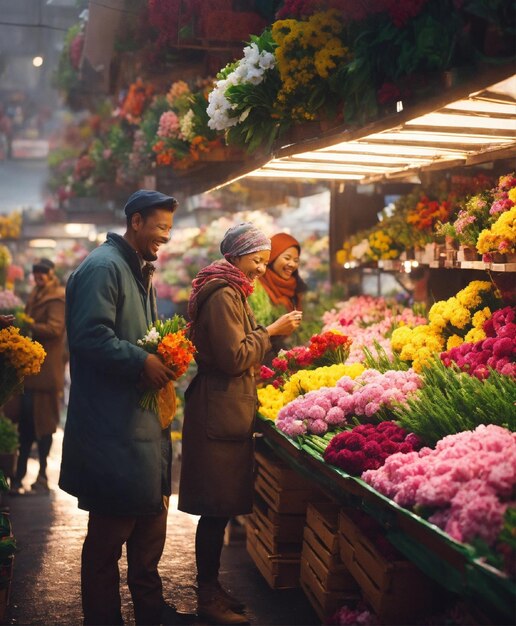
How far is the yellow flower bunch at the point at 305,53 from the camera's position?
205 inches

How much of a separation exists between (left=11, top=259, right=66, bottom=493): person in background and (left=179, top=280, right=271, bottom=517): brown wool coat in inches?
155

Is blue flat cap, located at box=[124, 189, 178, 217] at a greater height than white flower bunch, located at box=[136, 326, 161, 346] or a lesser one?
greater

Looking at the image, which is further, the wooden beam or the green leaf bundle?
the green leaf bundle

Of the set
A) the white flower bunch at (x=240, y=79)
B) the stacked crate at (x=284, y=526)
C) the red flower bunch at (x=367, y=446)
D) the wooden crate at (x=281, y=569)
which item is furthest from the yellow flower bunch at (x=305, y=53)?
the wooden crate at (x=281, y=569)

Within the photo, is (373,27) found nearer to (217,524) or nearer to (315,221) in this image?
(217,524)

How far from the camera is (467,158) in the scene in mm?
5992

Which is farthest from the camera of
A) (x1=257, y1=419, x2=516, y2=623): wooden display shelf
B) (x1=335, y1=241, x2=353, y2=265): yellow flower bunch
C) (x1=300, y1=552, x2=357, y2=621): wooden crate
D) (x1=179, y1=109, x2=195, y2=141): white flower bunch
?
(x1=179, y1=109, x2=195, y2=141): white flower bunch

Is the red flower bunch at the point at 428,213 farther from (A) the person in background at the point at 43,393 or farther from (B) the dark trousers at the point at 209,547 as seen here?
(A) the person in background at the point at 43,393

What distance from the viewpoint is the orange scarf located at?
7387mm

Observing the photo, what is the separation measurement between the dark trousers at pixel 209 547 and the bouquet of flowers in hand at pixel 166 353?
85 cm

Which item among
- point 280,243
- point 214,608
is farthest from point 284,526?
point 280,243

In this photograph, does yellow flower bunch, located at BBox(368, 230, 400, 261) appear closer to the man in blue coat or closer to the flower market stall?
the flower market stall

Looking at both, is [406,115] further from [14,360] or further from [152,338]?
[14,360]

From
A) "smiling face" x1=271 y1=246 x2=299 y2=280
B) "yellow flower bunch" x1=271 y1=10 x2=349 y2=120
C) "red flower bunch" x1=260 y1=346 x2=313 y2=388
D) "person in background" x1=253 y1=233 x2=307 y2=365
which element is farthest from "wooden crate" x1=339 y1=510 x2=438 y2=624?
"smiling face" x1=271 y1=246 x2=299 y2=280
